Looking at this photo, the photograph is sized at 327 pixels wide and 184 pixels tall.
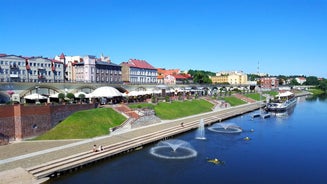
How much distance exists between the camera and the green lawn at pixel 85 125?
38.1 meters

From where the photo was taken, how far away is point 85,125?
40.8m

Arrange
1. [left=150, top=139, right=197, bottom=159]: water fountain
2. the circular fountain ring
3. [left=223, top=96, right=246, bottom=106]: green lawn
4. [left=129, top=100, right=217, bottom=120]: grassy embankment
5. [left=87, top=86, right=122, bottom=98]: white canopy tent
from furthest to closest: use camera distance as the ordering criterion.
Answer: [left=223, top=96, right=246, bottom=106]: green lawn
[left=129, top=100, right=217, bottom=120]: grassy embankment
[left=87, top=86, right=122, bottom=98]: white canopy tent
[left=150, top=139, right=197, bottom=159]: water fountain
the circular fountain ring

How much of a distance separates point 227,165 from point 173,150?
751 cm

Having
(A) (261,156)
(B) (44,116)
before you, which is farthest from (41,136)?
(A) (261,156)

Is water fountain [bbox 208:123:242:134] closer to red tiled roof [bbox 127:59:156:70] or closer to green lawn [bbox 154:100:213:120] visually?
green lawn [bbox 154:100:213:120]

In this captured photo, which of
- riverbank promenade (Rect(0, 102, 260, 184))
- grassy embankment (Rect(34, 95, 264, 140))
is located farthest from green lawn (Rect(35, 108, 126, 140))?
riverbank promenade (Rect(0, 102, 260, 184))

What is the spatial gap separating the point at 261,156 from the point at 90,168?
20.3m

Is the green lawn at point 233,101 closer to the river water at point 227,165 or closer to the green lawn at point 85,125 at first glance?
the river water at point 227,165

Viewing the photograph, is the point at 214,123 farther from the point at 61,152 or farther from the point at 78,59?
the point at 78,59

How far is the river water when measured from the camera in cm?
2658

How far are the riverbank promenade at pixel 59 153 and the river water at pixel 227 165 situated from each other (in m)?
1.03

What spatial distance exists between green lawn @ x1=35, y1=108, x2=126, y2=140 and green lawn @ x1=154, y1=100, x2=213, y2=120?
43.8ft

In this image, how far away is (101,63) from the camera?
3558 inches

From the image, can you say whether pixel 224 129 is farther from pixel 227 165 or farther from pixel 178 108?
pixel 227 165
